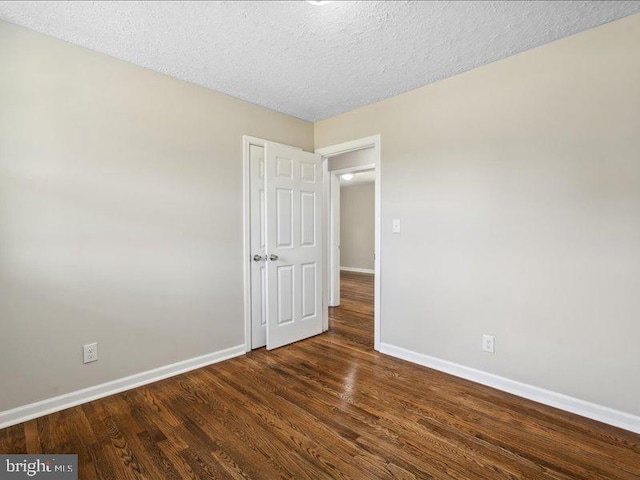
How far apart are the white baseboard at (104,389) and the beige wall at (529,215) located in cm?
175

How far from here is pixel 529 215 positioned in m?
2.28

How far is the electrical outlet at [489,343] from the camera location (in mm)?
2475

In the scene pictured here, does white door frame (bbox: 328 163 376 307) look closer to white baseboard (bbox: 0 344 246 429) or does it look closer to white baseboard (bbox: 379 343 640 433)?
white baseboard (bbox: 379 343 640 433)

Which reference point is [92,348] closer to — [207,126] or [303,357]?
[303,357]

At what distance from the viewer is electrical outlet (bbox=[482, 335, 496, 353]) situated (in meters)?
2.47

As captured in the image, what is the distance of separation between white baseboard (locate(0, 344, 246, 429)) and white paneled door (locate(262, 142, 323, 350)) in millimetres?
605

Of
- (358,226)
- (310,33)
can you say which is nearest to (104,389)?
(310,33)

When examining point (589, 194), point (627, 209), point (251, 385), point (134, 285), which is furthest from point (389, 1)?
point (251, 385)

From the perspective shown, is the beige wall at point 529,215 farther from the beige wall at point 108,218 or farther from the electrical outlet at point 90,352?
the electrical outlet at point 90,352

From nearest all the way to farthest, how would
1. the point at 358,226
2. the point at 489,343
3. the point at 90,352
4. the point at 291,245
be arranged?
the point at 90,352, the point at 489,343, the point at 291,245, the point at 358,226

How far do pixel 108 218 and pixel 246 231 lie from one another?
3.79ft

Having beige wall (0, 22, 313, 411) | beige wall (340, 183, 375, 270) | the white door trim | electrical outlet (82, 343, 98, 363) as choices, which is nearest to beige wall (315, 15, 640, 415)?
the white door trim

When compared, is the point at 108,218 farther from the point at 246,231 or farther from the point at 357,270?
the point at 357,270

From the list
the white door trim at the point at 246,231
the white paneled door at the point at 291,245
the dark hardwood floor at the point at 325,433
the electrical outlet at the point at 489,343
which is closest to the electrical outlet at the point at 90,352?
the dark hardwood floor at the point at 325,433
